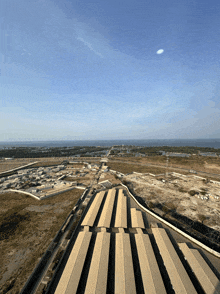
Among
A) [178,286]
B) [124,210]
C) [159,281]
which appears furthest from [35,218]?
[178,286]

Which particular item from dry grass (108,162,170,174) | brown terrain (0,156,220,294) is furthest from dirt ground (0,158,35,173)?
dry grass (108,162,170,174)

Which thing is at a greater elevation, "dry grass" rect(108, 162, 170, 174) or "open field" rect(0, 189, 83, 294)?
"dry grass" rect(108, 162, 170, 174)

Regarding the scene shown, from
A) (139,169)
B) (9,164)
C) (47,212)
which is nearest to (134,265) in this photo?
(47,212)

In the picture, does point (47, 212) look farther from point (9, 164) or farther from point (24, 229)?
point (9, 164)

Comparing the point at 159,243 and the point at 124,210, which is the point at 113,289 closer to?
the point at 159,243

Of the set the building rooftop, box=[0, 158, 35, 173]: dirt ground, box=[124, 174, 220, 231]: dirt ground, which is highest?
box=[0, 158, 35, 173]: dirt ground

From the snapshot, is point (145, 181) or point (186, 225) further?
point (145, 181)

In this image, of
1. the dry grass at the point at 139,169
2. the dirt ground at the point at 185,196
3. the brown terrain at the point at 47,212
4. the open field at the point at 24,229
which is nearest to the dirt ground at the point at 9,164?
the brown terrain at the point at 47,212

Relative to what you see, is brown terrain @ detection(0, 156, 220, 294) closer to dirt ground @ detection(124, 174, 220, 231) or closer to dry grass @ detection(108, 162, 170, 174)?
dirt ground @ detection(124, 174, 220, 231)
